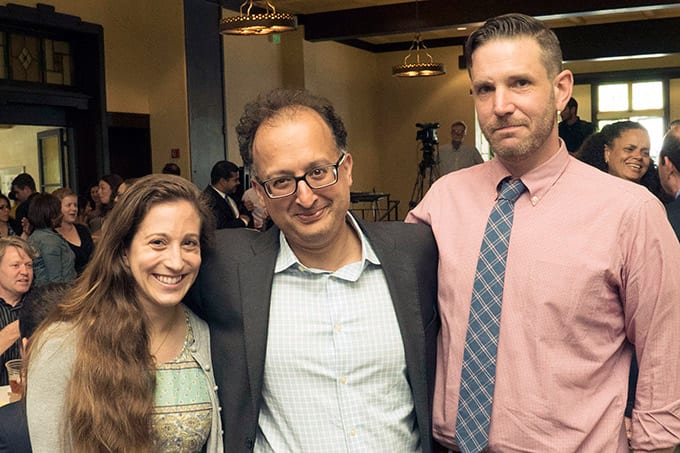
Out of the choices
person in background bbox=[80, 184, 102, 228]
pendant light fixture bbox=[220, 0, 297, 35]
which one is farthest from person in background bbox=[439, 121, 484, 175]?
person in background bbox=[80, 184, 102, 228]

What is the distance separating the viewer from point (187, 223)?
1.78 meters

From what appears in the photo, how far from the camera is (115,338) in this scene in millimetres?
1733

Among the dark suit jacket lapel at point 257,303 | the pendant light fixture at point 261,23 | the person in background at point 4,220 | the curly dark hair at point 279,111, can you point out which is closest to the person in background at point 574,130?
the pendant light fixture at point 261,23

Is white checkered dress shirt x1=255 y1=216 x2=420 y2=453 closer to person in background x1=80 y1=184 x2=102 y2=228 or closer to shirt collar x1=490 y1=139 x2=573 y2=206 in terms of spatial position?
shirt collar x1=490 y1=139 x2=573 y2=206

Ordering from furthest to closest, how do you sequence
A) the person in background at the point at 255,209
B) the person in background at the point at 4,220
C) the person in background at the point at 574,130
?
the person in background at the point at 255,209 → the person in background at the point at 574,130 → the person in background at the point at 4,220

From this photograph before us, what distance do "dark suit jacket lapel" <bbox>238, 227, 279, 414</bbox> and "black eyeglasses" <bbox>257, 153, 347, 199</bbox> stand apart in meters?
0.17

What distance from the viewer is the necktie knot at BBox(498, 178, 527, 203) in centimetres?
173

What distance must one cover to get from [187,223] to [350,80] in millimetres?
13093

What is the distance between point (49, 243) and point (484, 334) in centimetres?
428

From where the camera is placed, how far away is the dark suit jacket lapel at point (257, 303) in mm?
1686

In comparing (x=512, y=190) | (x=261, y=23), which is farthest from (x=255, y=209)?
(x=512, y=190)

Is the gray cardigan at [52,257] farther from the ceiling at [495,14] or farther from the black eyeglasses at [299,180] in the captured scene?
the ceiling at [495,14]

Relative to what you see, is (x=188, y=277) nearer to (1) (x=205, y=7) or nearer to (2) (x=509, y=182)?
(2) (x=509, y=182)

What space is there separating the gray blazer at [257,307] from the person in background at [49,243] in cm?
368
